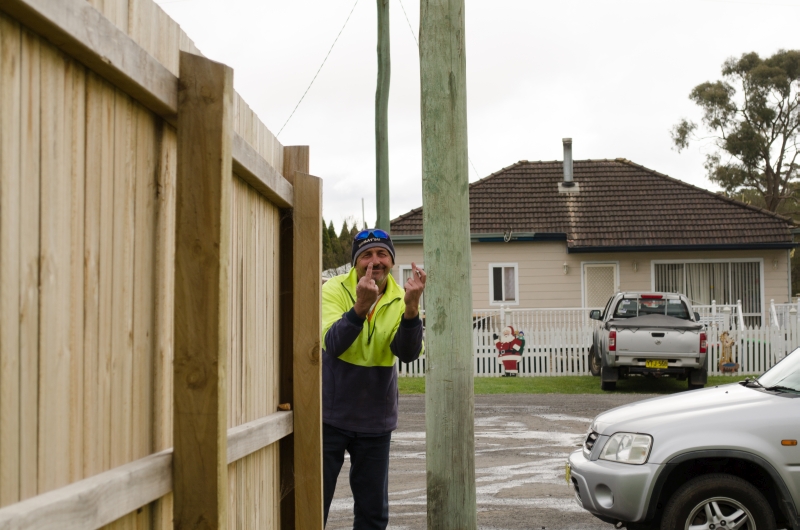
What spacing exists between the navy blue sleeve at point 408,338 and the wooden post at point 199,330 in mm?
2132

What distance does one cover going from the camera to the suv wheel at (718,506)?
18.7 ft

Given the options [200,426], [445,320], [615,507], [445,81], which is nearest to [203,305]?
[200,426]

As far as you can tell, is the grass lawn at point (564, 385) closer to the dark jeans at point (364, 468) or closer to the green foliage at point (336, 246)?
the dark jeans at point (364, 468)

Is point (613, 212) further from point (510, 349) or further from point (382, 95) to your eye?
point (382, 95)

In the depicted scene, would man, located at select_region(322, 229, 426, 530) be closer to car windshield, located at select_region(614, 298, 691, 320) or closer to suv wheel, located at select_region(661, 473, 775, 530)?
suv wheel, located at select_region(661, 473, 775, 530)

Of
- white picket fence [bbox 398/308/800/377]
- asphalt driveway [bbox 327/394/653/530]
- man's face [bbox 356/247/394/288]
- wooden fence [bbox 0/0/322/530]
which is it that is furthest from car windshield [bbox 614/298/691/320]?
wooden fence [bbox 0/0/322/530]

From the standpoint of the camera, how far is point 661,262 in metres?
25.2

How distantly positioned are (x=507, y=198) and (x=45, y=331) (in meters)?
25.4

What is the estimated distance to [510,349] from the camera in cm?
2033

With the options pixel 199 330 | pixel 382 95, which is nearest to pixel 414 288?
pixel 199 330

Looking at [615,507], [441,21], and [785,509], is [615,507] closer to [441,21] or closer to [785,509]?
[785,509]

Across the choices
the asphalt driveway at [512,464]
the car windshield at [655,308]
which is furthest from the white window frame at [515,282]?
the asphalt driveway at [512,464]

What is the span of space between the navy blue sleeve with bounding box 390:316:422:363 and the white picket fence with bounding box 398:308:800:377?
1494 centimetres

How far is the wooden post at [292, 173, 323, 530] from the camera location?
3.89m
